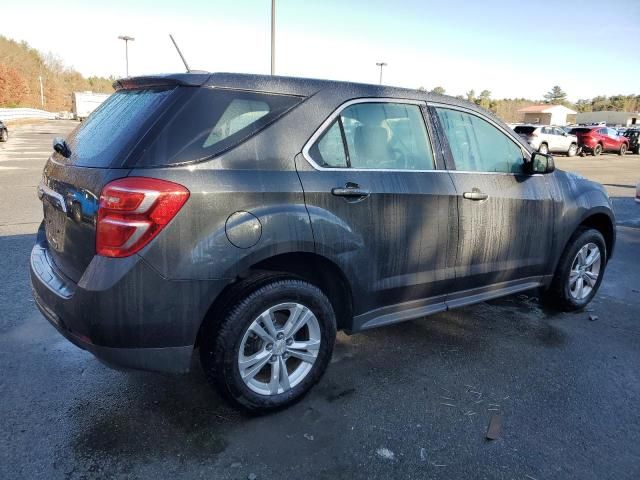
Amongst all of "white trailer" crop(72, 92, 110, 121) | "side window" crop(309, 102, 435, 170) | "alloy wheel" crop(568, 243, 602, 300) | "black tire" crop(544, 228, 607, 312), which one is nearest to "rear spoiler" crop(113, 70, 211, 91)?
"side window" crop(309, 102, 435, 170)

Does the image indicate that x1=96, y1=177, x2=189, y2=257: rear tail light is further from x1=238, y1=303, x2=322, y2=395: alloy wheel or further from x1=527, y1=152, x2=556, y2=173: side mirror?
x1=527, y1=152, x2=556, y2=173: side mirror

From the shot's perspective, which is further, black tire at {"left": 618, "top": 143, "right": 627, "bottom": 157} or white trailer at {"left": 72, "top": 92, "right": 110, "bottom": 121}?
white trailer at {"left": 72, "top": 92, "right": 110, "bottom": 121}

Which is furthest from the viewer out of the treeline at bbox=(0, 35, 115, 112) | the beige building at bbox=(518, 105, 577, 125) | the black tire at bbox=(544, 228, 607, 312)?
the beige building at bbox=(518, 105, 577, 125)

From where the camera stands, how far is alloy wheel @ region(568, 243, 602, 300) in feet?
14.8

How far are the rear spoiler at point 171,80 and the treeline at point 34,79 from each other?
231ft

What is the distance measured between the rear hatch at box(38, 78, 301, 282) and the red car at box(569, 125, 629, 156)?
3018cm

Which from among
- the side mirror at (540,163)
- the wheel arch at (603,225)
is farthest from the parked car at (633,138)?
the side mirror at (540,163)

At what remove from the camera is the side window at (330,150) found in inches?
112

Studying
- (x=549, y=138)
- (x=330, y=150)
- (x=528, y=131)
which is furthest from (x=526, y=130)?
(x=330, y=150)

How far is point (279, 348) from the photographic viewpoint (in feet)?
9.21

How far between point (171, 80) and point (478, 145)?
2207 millimetres

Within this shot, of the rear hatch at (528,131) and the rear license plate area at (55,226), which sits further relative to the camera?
the rear hatch at (528,131)

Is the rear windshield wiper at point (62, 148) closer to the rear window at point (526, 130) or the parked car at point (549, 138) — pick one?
the parked car at point (549, 138)

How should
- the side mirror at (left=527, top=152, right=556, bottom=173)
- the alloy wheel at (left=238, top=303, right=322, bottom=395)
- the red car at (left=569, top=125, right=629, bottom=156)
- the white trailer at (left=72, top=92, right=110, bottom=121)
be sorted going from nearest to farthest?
the alloy wheel at (left=238, top=303, right=322, bottom=395) < the side mirror at (left=527, top=152, right=556, bottom=173) < the red car at (left=569, top=125, right=629, bottom=156) < the white trailer at (left=72, top=92, right=110, bottom=121)
